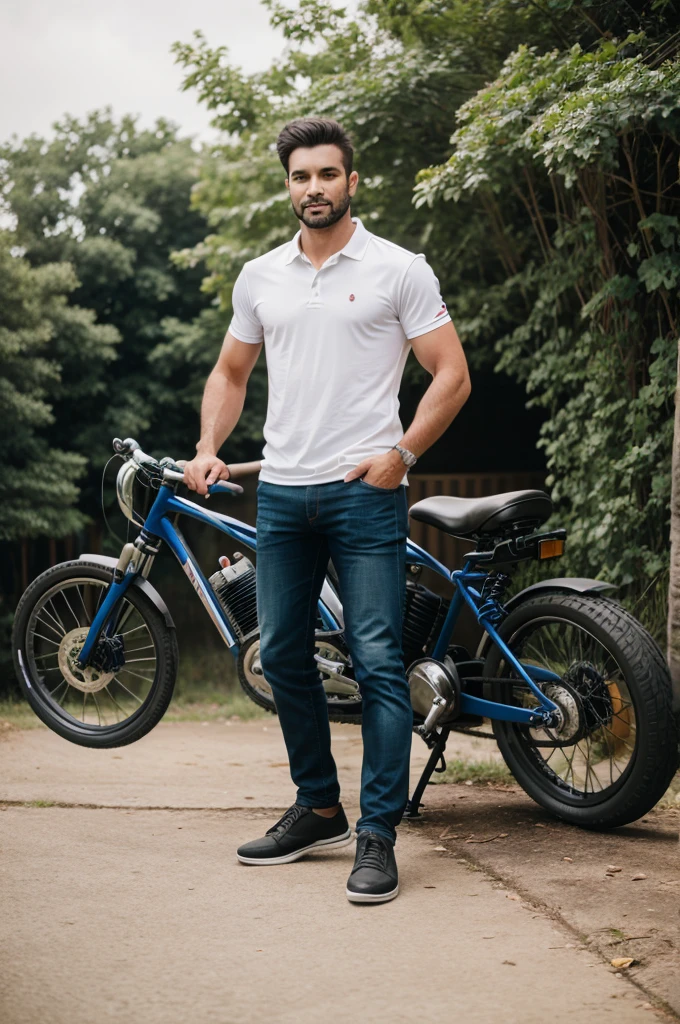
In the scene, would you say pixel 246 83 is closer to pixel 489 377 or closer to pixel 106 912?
pixel 489 377

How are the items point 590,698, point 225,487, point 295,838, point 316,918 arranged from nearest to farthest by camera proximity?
point 316,918, point 295,838, point 590,698, point 225,487

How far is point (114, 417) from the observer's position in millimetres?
11453

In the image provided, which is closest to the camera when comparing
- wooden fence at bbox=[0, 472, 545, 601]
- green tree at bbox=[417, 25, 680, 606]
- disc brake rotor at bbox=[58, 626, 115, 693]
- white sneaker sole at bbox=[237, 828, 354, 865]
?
white sneaker sole at bbox=[237, 828, 354, 865]

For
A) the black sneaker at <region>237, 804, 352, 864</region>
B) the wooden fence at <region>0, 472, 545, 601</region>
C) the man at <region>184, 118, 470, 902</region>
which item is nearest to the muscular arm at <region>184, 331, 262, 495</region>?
the man at <region>184, 118, 470, 902</region>

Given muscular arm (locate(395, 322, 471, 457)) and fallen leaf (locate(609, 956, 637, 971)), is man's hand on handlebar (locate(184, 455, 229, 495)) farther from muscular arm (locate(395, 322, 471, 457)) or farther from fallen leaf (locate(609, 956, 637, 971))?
fallen leaf (locate(609, 956, 637, 971))

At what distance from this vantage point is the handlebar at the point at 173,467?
3943 mm

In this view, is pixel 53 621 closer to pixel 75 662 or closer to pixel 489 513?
pixel 75 662

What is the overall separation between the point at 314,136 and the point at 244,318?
56 cm

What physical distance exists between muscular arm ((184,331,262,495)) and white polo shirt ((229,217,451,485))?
0.29 m

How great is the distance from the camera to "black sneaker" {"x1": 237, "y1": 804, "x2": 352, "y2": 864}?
3420 mm

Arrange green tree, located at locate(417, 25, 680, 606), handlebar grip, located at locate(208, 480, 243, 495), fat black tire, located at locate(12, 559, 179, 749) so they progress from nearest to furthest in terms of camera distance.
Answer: handlebar grip, located at locate(208, 480, 243, 495), fat black tire, located at locate(12, 559, 179, 749), green tree, located at locate(417, 25, 680, 606)

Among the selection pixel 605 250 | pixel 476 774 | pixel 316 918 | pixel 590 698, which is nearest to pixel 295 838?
pixel 316 918

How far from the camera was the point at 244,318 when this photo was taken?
3480 millimetres

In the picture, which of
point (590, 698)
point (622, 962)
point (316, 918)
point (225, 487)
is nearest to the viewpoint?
point (622, 962)
